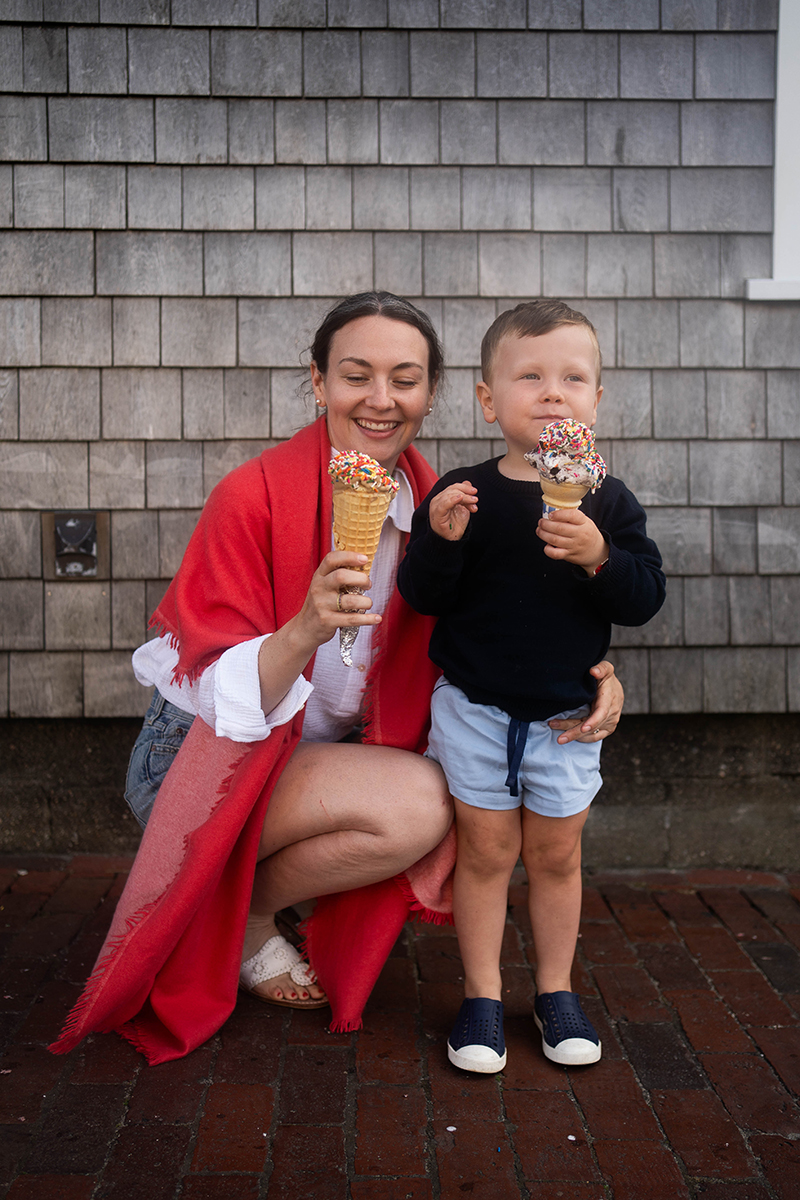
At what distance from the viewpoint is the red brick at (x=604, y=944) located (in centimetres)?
271

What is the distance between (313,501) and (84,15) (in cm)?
→ 210

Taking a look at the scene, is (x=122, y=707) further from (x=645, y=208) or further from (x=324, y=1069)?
(x=645, y=208)

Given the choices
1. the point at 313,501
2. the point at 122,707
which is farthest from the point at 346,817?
the point at 122,707

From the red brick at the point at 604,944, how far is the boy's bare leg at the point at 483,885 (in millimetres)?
613

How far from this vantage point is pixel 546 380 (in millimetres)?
2113

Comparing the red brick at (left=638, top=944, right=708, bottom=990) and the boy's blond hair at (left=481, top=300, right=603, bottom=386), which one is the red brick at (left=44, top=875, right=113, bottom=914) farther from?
the boy's blond hair at (left=481, top=300, right=603, bottom=386)

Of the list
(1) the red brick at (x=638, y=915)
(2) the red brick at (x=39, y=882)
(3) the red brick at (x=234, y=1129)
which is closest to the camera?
(3) the red brick at (x=234, y=1129)

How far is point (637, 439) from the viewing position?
3.33 metres

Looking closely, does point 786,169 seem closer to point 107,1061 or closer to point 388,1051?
point 388,1051

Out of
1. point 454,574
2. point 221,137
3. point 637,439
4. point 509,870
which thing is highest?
point 221,137

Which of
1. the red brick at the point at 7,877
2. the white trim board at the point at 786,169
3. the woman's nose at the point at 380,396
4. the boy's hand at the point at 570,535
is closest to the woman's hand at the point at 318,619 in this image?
the boy's hand at the point at 570,535

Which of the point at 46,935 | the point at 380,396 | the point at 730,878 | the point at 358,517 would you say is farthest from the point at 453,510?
the point at 730,878

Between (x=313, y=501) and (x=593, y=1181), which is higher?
(x=313, y=501)

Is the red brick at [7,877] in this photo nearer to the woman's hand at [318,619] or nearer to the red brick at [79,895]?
the red brick at [79,895]
